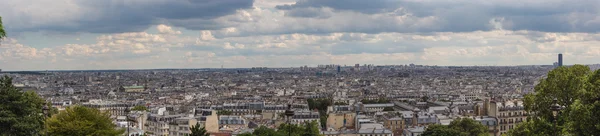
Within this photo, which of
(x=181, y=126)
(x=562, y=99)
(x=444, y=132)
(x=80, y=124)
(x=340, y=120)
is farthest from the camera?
(x=340, y=120)

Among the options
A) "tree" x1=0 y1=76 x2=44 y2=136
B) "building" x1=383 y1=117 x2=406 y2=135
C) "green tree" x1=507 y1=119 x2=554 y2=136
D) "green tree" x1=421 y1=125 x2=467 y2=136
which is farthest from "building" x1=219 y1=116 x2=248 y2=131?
"green tree" x1=507 y1=119 x2=554 y2=136

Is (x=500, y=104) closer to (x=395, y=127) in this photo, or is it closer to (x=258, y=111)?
(x=395, y=127)

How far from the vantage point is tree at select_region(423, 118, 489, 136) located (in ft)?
193

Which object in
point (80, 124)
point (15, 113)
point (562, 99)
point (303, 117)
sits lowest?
point (303, 117)

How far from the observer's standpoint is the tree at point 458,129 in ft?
193

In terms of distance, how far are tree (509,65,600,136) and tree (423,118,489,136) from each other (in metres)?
26.3

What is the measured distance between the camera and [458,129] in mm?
61031

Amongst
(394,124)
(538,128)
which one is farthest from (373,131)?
(538,128)

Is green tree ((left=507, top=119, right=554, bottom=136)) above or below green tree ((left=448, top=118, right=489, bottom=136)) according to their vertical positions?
above

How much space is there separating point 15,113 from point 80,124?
28.5ft

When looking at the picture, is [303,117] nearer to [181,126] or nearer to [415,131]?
[415,131]

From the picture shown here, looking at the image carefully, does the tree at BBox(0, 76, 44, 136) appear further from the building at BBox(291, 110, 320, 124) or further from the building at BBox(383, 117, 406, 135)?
the building at BBox(291, 110, 320, 124)

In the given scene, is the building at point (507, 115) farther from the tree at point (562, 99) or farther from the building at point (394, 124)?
the tree at point (562, 99)

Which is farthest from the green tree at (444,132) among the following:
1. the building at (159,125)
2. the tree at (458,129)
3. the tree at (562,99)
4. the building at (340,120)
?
the building at (159,125)
